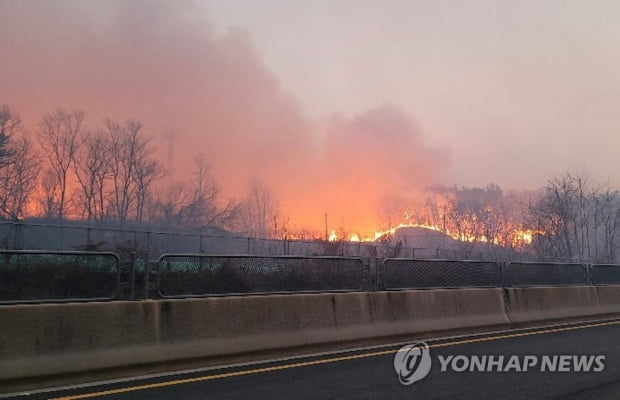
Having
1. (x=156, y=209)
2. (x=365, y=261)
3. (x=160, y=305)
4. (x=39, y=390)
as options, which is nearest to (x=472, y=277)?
(x=365, y=261)

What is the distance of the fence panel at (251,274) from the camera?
8750 mm

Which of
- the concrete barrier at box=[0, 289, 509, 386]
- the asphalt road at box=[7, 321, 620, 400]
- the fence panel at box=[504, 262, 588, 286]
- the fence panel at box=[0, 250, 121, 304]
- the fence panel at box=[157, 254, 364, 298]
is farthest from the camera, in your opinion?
the fence panel at box=[504, 262, 588, 286]

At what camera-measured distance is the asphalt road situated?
6.31 metres

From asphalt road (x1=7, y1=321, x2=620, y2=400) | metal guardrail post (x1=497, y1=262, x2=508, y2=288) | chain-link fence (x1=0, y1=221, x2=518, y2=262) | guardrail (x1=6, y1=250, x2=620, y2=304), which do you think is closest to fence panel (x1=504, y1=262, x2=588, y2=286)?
metal guardrail post (x1=497, y1=262, x2=508, y2=288)

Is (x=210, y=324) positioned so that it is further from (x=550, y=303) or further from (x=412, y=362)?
(x=550, y=303)

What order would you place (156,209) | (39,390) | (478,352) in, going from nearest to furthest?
(39,390), (478,352), (156,209)

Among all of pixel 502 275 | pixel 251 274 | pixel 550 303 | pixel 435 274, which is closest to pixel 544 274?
pixel 550 303

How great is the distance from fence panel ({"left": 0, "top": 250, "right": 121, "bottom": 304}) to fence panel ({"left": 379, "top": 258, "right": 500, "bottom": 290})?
5.80 m

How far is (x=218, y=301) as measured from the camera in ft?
28.7

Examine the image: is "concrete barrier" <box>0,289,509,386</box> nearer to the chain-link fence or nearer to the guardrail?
the guardrail

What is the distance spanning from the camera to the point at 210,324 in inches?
335

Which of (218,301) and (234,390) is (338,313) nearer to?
(218,301)

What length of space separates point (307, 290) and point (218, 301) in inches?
85.1

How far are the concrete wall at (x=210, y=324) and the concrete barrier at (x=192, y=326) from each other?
0.01 m
